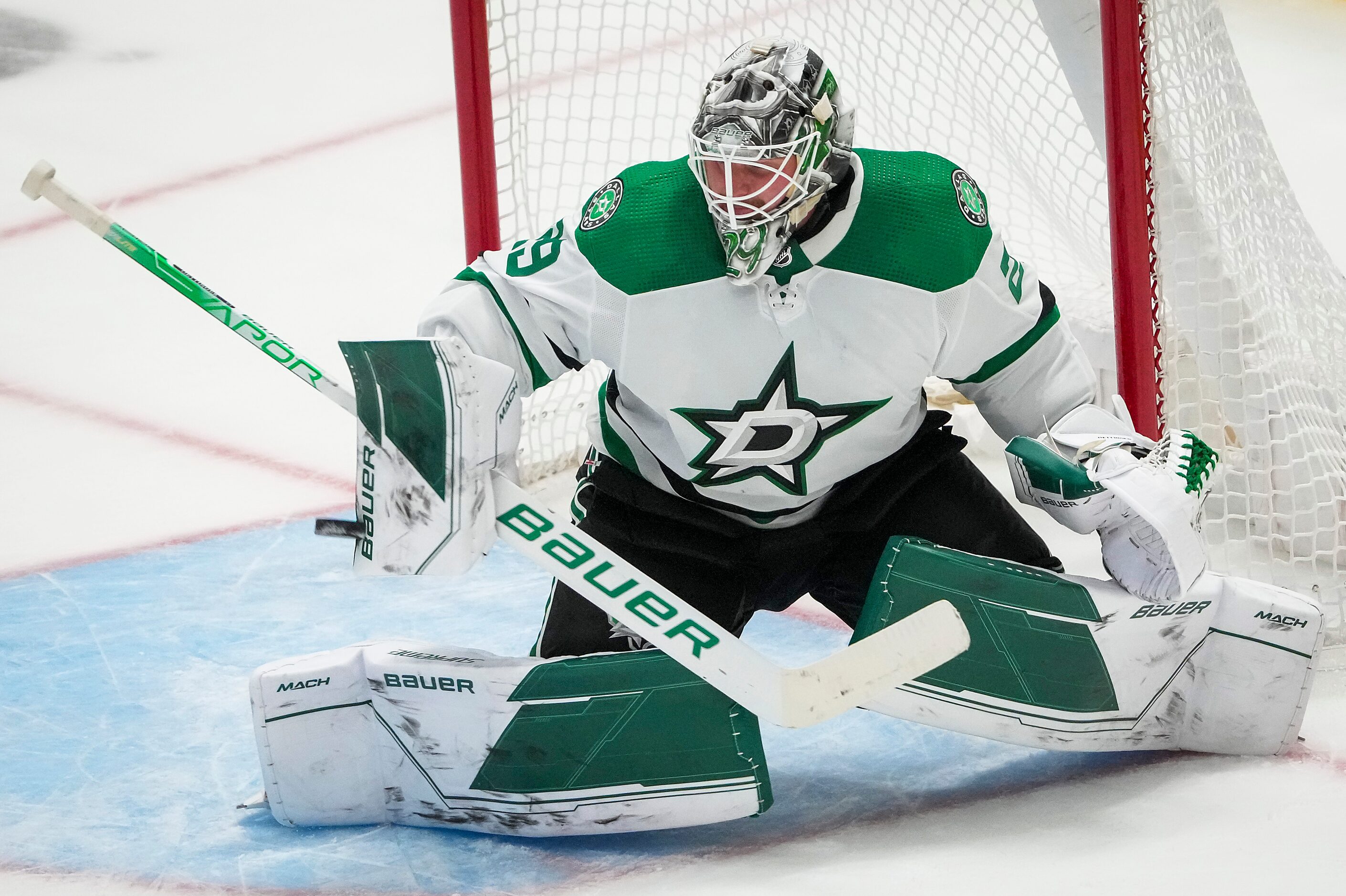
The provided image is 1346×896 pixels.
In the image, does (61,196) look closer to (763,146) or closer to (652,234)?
(652,234)

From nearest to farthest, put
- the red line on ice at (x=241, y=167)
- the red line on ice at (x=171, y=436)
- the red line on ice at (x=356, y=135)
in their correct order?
the red line on ice at (x=356, y=135) → the red line on ice at (x=171, y=436) → the red line on ice at (x=241, y=167)

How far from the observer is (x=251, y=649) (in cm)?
250

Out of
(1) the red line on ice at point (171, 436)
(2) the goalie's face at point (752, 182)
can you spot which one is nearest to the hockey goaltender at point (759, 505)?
(2) the goalie's face at point (752, 182)

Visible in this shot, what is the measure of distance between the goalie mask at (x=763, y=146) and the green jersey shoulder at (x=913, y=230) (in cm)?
7

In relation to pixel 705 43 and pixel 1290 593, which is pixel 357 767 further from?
pixel 705 43

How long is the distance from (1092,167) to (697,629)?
1.65m

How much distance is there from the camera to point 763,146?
1.72 m

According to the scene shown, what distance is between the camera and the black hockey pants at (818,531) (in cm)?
201

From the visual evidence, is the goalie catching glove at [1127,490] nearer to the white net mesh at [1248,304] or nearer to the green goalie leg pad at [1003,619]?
the green goalie leg pad at [1003,619]

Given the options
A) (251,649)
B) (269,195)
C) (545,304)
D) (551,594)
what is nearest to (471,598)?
(251,649)

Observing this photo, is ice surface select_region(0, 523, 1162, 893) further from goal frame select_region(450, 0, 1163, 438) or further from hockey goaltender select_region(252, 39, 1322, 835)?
goal frame select_region(450, 0, 1163, 438)

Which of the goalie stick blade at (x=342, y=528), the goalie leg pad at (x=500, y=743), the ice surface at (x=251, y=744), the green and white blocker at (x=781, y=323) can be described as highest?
the green and white blocker at (x=781, y=323)

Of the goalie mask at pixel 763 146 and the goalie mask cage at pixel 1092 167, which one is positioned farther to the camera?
the goalie mask cage at pixel 1092 167

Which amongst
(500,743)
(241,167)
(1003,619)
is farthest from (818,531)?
(241,167)
